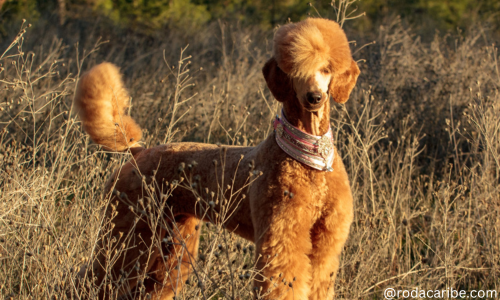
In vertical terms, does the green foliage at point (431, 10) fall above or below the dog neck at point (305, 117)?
below

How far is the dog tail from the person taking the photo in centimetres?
341

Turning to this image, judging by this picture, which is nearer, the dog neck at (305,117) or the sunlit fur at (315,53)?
the sunlit fur at (315,53)

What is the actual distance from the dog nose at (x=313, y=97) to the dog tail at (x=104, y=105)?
135 cm

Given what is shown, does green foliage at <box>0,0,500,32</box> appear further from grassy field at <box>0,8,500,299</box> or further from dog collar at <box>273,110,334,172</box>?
dog collar at <box>273,110,334,172</box>

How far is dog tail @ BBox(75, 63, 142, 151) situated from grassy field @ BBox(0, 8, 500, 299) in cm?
14

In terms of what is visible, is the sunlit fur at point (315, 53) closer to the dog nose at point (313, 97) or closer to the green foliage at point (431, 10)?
the dog nose at point (313, 97)

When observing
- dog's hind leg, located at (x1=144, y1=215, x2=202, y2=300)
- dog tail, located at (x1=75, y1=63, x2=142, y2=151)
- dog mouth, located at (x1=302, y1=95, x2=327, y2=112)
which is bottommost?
dog's hind leg, located at (x1=144, y1=215, x2=202, y2=300)

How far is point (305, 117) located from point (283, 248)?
734 millimetres

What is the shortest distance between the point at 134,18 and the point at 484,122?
1073 cm

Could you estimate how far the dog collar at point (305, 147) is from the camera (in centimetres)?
275

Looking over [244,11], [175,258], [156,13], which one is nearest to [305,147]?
[175,258]

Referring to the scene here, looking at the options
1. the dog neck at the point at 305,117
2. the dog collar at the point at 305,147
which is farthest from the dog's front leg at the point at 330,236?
the dog neck at the point at 305,117

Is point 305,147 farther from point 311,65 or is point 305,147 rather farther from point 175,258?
point 175,258

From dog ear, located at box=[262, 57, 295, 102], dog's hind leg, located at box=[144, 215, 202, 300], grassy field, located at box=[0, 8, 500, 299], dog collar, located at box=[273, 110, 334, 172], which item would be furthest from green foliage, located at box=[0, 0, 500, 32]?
dog collar, located at box=[273, 110, 334, 172]
